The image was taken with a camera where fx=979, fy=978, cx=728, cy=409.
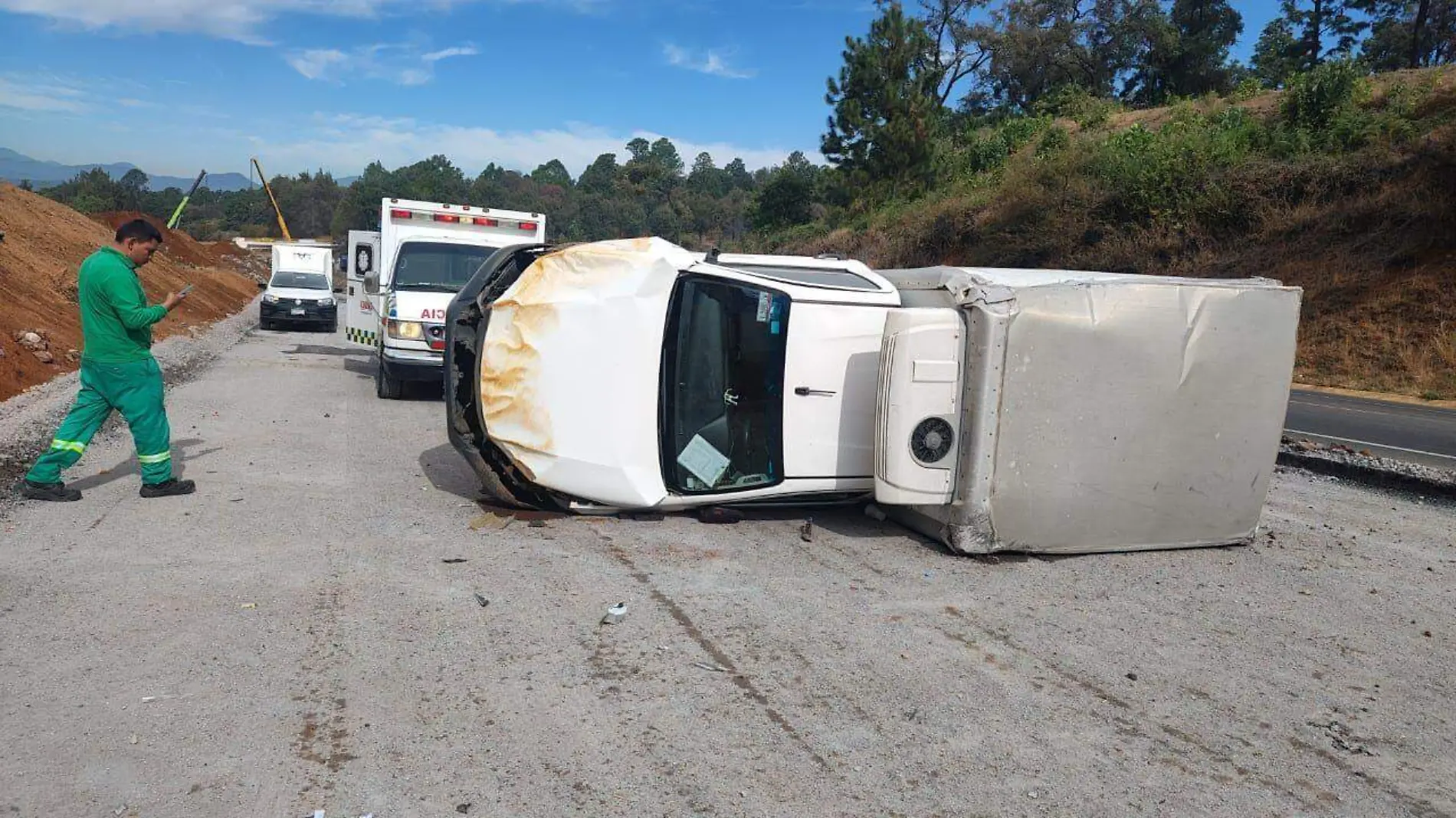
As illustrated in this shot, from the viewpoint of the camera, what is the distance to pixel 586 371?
6.24m

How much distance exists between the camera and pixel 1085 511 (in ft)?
20.1

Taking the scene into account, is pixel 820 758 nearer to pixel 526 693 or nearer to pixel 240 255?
pixel 526 693

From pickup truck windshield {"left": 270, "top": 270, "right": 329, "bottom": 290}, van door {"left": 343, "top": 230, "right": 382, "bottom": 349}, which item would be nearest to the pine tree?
pickup truck windshield {"left": 270, "top": 270, "right": 329, "bottom": 290}

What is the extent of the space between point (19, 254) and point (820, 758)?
880 inches

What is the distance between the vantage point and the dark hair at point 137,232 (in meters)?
6.58

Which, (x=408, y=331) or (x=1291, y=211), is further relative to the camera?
(x=1291, y=211)

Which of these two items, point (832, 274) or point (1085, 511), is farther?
point (832, 274)

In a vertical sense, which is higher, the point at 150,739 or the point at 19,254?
the point at 19,254


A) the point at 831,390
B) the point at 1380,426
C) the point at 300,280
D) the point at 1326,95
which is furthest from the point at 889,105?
the point at 831,390

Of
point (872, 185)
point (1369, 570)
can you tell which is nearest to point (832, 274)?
point (1369, 570)

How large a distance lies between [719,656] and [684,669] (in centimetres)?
22

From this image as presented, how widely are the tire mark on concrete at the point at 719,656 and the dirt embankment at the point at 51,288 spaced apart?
368 inches

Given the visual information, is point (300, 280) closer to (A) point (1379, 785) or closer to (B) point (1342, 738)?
(B) point (1342, 738)

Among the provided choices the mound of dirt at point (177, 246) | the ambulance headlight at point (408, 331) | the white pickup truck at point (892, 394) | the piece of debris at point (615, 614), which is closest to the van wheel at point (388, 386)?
the ambulance headlight at point (408, 331)
